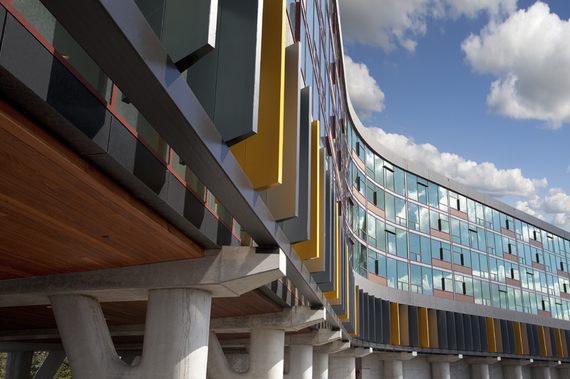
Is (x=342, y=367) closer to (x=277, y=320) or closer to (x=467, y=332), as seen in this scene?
(x=467, y=332)

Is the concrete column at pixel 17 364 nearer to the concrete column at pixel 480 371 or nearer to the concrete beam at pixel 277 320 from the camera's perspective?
the concrete beam at pixel 277 320

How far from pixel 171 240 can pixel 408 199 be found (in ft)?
145

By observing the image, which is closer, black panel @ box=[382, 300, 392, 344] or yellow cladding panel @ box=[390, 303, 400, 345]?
black panel @ box=[382, 300, 392, 344]

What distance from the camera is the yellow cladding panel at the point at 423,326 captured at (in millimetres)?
43625

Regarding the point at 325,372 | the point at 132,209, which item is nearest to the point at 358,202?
the point at 325,372

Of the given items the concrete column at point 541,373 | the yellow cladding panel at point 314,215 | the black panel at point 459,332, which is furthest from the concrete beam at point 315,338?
the concrete column at point 541,373

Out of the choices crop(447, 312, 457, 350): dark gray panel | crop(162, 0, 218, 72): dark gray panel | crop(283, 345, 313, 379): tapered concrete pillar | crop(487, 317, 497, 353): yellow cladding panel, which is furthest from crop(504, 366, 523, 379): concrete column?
crop(162, 0, 218, 72): dark gray panel

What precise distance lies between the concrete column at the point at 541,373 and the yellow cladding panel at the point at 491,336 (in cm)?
1680

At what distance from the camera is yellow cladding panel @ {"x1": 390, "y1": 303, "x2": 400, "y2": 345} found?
42.2 m

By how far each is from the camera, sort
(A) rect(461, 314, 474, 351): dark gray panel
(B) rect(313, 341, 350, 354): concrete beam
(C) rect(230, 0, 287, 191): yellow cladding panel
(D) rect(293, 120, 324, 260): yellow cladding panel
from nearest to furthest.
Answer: (C) rect(230, 0, 287, 191): yellow cladding panel, (D) rect(293, 120, 324, 260): yellow cladding panel, (B) rect(313, 341, 350, 354): concrete beam, (A) rect(461, 314, 474, 351): dark gray panel

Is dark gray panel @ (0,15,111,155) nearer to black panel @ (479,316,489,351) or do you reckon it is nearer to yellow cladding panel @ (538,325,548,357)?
black panel @ (479,316,489,351)

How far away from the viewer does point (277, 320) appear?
1841cm

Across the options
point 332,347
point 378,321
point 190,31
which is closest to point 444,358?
point 378,321

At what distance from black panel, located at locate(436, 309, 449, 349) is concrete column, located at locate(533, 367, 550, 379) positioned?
2446 cm
